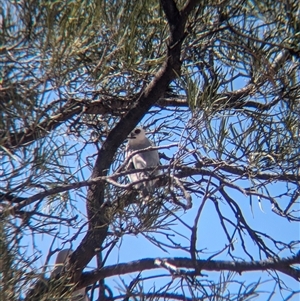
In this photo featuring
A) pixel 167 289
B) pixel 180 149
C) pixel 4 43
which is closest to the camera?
pixel 4 43

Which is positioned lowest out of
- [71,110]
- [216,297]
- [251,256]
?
[216,297]

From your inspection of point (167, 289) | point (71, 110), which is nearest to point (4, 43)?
point (71, 110)

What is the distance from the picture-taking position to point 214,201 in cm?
182

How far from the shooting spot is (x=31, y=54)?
1287 millimetres

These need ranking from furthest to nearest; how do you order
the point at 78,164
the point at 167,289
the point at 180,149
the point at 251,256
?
the point at 78,164 → the point at 251,256 → the point at 167,289 → the point at 180,149

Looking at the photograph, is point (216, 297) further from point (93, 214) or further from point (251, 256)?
point (93, 214)

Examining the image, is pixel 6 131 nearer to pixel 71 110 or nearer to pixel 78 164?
pixel 71 110

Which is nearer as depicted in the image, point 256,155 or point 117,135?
point 256,155

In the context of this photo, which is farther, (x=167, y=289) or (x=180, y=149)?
(x=167, y=289)

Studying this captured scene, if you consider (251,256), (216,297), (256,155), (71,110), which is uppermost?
(71,110)

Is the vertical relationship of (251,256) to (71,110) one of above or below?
below

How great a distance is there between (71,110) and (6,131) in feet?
1.14

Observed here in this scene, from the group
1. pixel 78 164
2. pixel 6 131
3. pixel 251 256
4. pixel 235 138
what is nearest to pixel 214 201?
pixel 251 256

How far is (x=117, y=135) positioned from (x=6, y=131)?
20.9 inches
